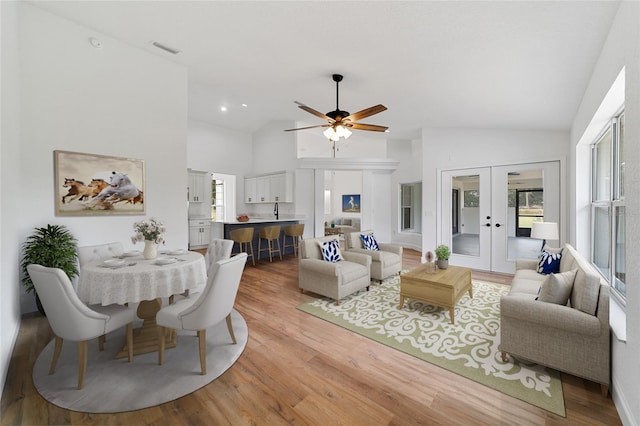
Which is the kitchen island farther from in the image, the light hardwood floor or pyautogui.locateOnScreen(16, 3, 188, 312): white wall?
the light hardwood floor

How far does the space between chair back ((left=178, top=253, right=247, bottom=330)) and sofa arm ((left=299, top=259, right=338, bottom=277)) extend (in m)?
1.55

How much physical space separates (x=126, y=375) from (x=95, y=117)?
323cm

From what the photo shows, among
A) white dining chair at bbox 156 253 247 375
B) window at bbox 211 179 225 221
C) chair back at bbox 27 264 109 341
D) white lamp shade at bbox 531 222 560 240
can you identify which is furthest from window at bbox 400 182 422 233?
chair back at bbox 27 264 109 341

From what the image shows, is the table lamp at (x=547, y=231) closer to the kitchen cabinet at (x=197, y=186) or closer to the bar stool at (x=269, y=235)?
the bar stool at (x=269, y=235)

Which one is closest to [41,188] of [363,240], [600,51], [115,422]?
[115,422]

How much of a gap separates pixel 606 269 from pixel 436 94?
3.00 meters

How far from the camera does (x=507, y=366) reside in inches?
86.7

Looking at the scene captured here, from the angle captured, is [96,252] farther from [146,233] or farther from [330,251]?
[330,251]

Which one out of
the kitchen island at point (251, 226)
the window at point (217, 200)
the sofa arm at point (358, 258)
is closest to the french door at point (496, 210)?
the sofa arm at point (358, 258)

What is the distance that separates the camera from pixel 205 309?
6.84 ft

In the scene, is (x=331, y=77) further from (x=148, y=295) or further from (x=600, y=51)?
(x=148, y=295)

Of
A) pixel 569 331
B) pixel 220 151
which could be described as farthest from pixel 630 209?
pixel 220 151

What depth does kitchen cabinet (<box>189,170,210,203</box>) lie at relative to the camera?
765 centimetres

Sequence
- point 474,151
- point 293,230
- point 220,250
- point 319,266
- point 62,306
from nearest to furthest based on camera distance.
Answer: point 62,306 → point 220,250 → point 319,266 → point 474,151 → point 293,230
